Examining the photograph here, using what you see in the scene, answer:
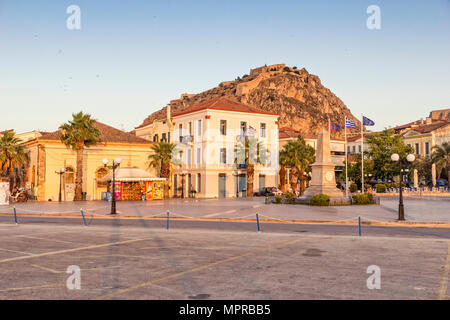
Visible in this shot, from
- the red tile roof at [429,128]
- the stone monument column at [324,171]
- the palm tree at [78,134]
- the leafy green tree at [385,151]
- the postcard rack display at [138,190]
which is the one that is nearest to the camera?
the stone monument column at [324,171]

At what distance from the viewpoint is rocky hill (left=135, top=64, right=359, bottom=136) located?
15875 cm

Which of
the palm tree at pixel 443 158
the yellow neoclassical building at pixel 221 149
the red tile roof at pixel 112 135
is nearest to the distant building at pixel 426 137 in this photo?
the palm tree at pixel 443 158

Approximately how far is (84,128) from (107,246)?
33688mm

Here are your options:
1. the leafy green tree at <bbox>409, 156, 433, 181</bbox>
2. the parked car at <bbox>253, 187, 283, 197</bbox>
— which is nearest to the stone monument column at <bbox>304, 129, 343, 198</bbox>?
the parked car at <bbox>253, 187, 283, 197</bbox>

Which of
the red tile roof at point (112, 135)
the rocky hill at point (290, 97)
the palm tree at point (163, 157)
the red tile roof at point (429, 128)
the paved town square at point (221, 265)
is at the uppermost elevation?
the rocky hill at point (290, 97)

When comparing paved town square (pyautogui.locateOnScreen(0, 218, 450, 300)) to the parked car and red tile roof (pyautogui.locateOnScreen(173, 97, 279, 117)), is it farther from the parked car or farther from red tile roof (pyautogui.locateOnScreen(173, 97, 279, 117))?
red tile roof (pyautogui.locateOnScreen(173, 97, 279, 117))

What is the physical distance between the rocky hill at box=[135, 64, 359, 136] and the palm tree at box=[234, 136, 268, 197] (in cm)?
9226

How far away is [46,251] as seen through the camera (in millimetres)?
14156

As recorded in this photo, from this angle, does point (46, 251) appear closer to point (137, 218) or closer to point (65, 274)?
point (65, 274)

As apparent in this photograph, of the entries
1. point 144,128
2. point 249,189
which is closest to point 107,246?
point 249,189

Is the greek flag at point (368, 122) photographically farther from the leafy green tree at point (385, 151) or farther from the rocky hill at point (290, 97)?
the rocky hill at point (290, 97)

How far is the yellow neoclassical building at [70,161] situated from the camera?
161 feet

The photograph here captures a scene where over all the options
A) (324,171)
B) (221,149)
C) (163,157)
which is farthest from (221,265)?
(221,149)

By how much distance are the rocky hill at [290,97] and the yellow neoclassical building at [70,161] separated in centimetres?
9930
